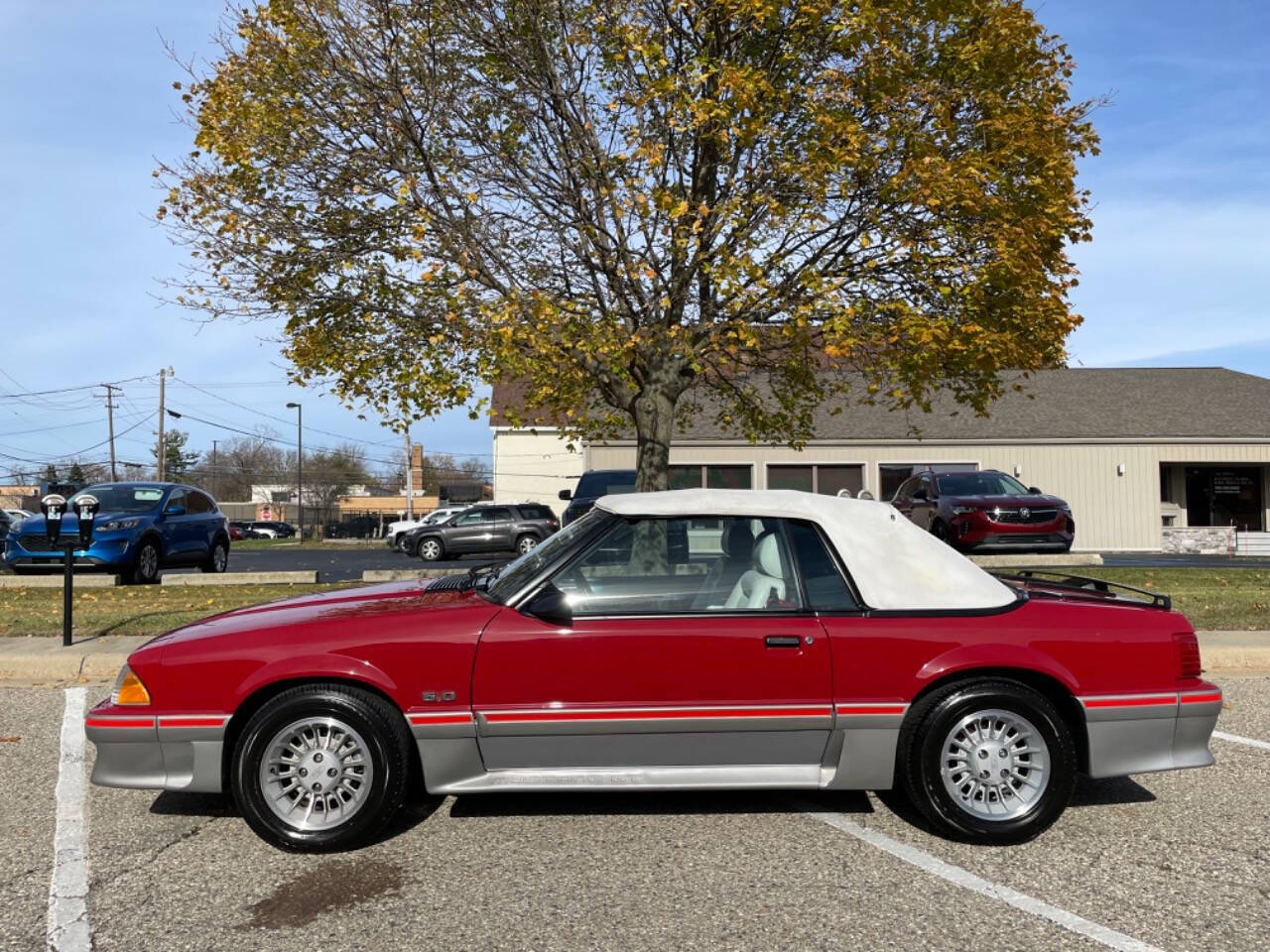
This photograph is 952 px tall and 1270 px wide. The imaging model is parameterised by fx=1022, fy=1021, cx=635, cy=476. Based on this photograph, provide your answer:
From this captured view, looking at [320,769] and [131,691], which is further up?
[131,691]

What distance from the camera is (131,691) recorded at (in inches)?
164

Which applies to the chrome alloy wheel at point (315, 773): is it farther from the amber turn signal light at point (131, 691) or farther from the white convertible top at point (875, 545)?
the white convertible top at point (875, 545)

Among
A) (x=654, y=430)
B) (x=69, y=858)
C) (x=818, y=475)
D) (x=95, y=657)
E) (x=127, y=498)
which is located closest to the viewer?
(x=69, y=858)

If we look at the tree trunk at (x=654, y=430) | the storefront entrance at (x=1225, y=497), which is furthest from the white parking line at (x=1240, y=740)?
the storefront entrance at (x=1225, y=497)

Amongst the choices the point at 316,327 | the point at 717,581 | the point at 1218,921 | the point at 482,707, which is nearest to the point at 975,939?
the point at 1218,921

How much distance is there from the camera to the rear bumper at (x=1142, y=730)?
425 cm

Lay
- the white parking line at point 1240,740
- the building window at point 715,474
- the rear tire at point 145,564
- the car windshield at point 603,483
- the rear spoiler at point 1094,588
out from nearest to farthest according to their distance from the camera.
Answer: the rear spoiler at point 1094,588, the white parking line at point 1240,740, the rear tire at point 145,564, the car windshield at point 603,483, the building window at point 715,474

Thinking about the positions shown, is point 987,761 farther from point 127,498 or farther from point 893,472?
point 893,472

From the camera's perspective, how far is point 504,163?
34.8 feet

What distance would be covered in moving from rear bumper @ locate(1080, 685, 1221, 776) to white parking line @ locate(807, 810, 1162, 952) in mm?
828

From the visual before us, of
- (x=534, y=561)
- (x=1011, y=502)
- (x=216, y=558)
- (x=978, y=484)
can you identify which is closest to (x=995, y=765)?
(x=534, y=561)

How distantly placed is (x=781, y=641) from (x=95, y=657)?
6029mm

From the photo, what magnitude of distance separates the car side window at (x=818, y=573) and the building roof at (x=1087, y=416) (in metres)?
23.2

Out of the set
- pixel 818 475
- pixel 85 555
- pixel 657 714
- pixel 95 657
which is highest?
pixel 818 475
